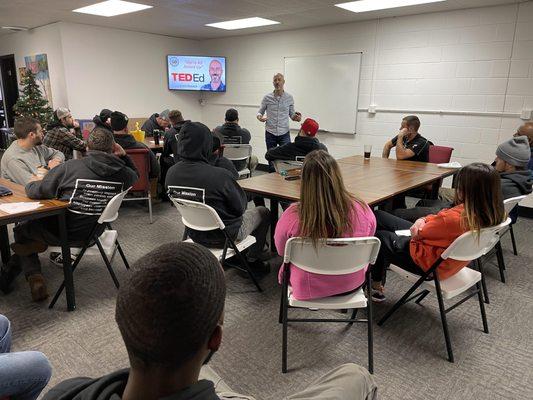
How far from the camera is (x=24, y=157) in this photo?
302 cm

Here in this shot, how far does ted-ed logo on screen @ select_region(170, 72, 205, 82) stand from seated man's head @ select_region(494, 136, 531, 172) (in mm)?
6062

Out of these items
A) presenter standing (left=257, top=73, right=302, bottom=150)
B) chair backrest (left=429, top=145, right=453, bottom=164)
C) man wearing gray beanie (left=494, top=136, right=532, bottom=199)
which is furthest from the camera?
presenter standing (left=257, top=73, right=302, bottom=150)

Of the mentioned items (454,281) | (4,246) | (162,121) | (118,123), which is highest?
(118,123)

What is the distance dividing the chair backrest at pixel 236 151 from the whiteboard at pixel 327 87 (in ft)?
6.79

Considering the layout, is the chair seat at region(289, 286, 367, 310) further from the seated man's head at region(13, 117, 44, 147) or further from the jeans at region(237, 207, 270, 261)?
the seated man's head at region(13, 117, 44, 147)

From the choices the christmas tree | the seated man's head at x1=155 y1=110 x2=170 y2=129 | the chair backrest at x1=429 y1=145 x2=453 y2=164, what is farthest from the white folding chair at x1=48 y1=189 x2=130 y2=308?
the christmas tree

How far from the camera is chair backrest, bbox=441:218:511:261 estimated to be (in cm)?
192

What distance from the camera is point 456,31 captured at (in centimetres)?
491

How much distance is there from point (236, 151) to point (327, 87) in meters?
2.35

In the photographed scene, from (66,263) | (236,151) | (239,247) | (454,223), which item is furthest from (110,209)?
(236,151)

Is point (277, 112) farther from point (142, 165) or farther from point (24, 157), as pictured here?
point (24, 157)

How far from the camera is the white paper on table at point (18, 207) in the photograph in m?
2.22

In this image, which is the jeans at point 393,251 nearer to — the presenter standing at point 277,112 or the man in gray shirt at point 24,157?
the man in gray shirt at point 24,157

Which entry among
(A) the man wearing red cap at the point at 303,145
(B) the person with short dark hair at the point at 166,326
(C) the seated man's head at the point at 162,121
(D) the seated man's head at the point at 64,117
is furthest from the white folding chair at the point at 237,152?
(B) the person with short dark hair at the point at 166,326
